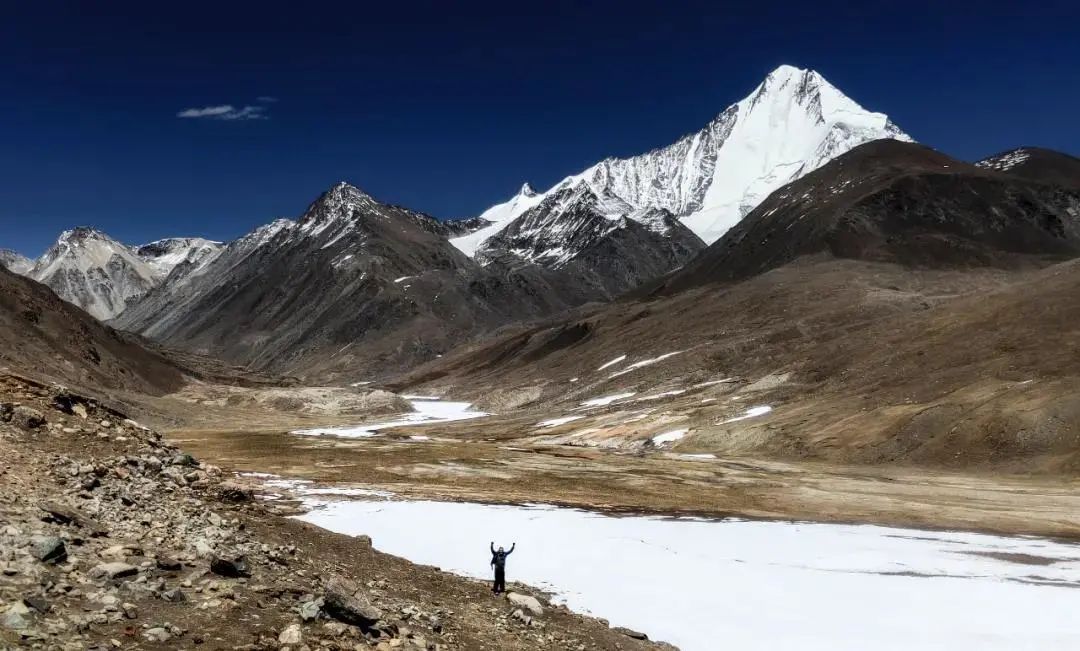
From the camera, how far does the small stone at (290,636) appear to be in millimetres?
12836

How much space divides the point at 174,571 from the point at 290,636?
3101 millimetres

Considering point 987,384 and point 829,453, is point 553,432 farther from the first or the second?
point 987,384

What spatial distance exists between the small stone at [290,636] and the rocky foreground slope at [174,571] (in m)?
0.03

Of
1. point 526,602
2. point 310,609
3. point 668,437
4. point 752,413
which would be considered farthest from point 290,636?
point 752,413

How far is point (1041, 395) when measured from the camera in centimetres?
6594

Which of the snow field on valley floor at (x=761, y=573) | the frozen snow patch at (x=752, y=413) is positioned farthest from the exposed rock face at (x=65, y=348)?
the frozen snow patch at (x=752, y=413)

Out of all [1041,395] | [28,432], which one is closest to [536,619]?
[28,432]

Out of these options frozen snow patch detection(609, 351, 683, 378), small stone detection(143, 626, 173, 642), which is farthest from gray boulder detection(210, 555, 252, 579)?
frozen snow patch detection(609, 351, 683, 378)

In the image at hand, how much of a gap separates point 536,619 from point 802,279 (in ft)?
528

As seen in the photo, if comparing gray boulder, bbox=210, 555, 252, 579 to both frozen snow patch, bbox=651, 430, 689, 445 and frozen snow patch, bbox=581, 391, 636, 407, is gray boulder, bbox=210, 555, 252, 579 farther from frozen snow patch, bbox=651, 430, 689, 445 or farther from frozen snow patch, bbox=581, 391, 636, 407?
frozen snow patch, bbox=581, 391, 636, 407

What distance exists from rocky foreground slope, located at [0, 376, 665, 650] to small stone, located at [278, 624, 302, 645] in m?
0.03

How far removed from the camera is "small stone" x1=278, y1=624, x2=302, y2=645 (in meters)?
12.8

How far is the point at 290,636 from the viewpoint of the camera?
42.6 ft

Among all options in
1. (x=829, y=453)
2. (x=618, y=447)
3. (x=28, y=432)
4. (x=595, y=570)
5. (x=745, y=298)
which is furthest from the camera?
(x=745, y=298)
